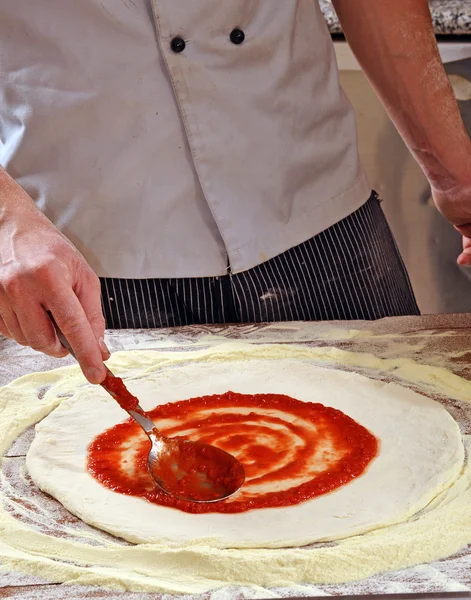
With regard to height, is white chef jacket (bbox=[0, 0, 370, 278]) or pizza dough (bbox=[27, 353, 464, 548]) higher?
white chef jacket (bbox=[0, 0, 370, 278])

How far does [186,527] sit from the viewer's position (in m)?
1.03

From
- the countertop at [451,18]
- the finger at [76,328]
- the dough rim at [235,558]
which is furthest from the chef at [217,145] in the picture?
the countertop at [451,18]

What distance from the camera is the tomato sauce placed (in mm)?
1116

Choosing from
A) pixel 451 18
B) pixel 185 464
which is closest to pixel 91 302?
pixel 185 464

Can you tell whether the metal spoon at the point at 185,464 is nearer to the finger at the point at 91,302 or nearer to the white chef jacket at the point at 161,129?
the finger at the point at 91,302

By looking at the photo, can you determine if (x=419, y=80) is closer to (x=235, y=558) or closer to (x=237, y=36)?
(x=237, y=36)

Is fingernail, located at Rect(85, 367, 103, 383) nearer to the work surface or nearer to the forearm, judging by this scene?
the work surface

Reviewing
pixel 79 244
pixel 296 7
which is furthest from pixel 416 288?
pixel 79 244

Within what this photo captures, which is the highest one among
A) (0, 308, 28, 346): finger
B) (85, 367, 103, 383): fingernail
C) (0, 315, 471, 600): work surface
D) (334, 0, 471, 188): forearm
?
(334, 0, 471, 188): forearm

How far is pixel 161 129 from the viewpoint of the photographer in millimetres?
1612

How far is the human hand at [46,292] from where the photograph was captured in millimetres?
1141

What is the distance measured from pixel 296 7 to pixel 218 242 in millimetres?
540

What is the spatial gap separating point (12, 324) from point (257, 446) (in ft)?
1.33

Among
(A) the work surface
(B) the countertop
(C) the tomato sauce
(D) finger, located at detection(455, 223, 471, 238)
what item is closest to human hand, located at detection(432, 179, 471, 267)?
(D) finger, located at detection(455, 223, 471, 238)
